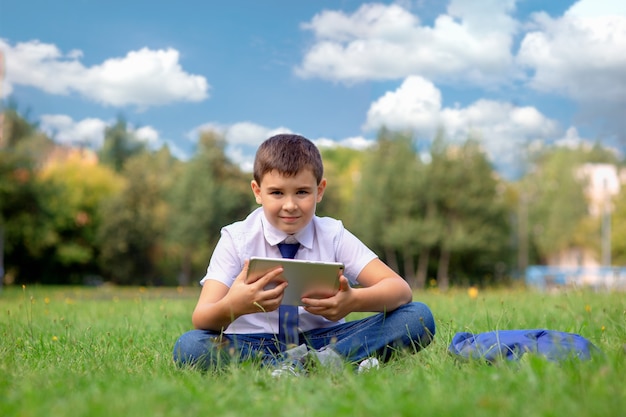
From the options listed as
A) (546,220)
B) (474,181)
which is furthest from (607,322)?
(546,220)

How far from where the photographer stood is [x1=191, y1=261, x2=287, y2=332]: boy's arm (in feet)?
10.3

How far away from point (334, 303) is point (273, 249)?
59 cm

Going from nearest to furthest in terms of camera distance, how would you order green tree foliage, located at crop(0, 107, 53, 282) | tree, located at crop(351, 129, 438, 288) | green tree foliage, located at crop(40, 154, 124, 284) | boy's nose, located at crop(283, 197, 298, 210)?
boy's nose, located at crop(283, 197, 298, 210) → green tree foliage, located at crop(0, 107, 53, 282) → green tree foliage, located at crop(40, 154, 124, 284) → tree, located at crop(351, 129, 438, 288)

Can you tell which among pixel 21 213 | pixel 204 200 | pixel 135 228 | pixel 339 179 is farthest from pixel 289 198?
pixel 339 179

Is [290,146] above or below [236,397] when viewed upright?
above

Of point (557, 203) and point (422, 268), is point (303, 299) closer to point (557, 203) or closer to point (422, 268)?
point (422, 268)

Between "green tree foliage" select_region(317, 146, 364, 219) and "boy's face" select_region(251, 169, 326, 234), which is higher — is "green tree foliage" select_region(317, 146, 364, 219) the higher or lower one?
the higher one

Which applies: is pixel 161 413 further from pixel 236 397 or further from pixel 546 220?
pixel 546 220

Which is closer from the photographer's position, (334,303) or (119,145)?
(334,303)

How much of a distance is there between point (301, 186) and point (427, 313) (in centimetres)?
97

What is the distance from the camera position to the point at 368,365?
3.26 metres

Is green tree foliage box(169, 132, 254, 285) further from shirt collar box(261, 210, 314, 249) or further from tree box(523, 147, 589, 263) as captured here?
shirt collar box(261, 210, 314, 249)

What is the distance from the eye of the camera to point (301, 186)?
3439 mm

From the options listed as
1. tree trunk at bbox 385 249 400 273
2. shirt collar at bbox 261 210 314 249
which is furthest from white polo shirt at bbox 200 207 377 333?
tree trunk at bbox 385 249 400 273
